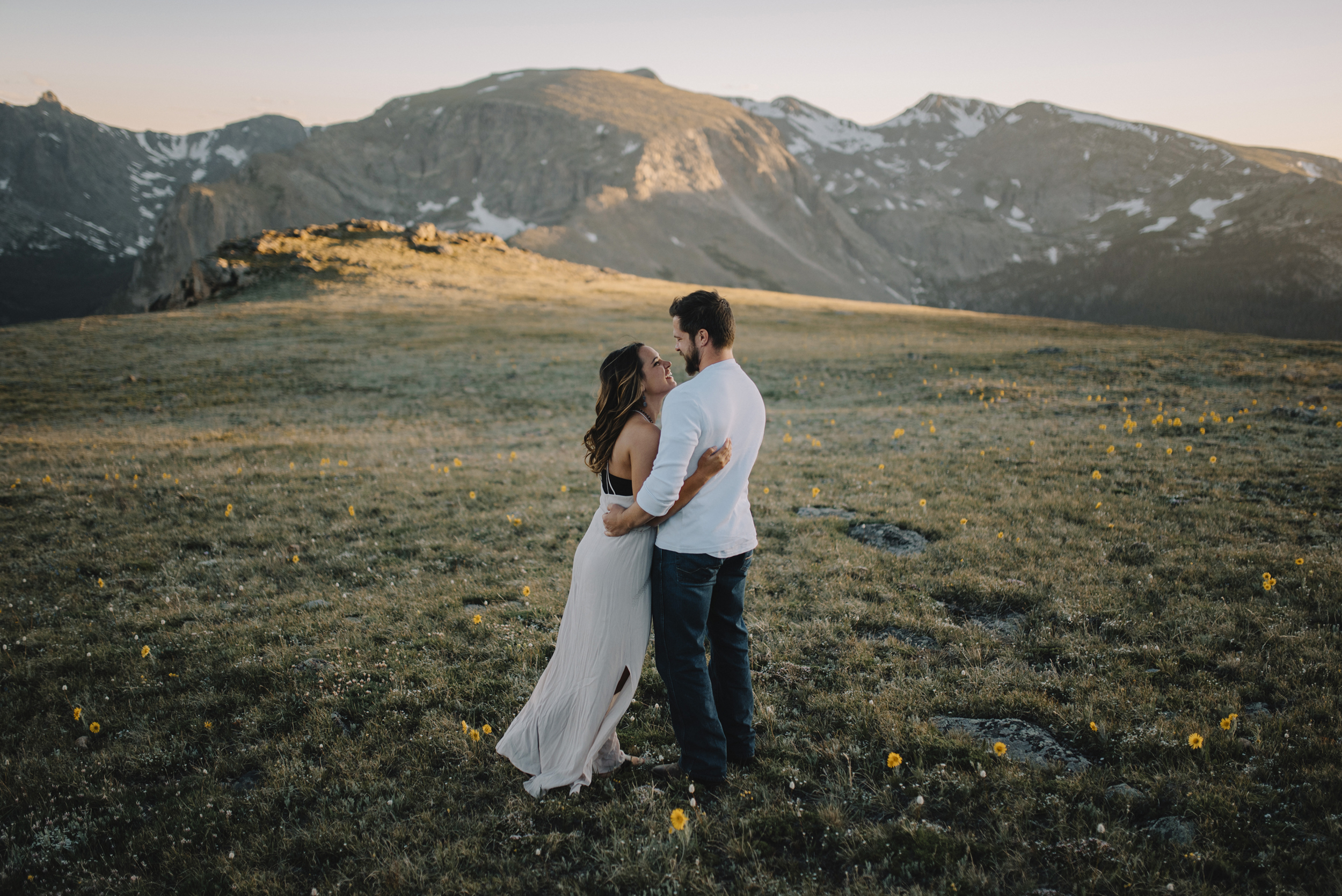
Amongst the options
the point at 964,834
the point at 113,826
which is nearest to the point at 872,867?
the point at 964,834

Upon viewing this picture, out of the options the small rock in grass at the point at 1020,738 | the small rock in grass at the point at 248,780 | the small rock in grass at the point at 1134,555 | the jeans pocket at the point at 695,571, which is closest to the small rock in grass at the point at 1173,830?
the small rock in grass at the point at 1020,738

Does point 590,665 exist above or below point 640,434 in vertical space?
below

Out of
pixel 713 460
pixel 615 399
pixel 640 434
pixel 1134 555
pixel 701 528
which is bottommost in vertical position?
pixel 1134 555

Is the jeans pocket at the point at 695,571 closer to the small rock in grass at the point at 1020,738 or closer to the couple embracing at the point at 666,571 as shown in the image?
the couple embracing at the point at 666,571

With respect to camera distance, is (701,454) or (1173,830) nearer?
(1173,830)

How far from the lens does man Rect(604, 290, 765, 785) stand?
14.4 ft

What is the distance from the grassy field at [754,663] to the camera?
4402 mm

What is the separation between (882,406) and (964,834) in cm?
1953

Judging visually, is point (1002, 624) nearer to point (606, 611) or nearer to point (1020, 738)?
point (1020, 738)

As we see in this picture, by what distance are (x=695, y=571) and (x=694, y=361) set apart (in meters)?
1.59

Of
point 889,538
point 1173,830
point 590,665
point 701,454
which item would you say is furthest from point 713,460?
point 889,538

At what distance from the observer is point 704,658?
4.75 metres

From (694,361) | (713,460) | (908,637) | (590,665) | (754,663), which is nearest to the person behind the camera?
(713,460)

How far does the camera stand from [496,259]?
253ft
